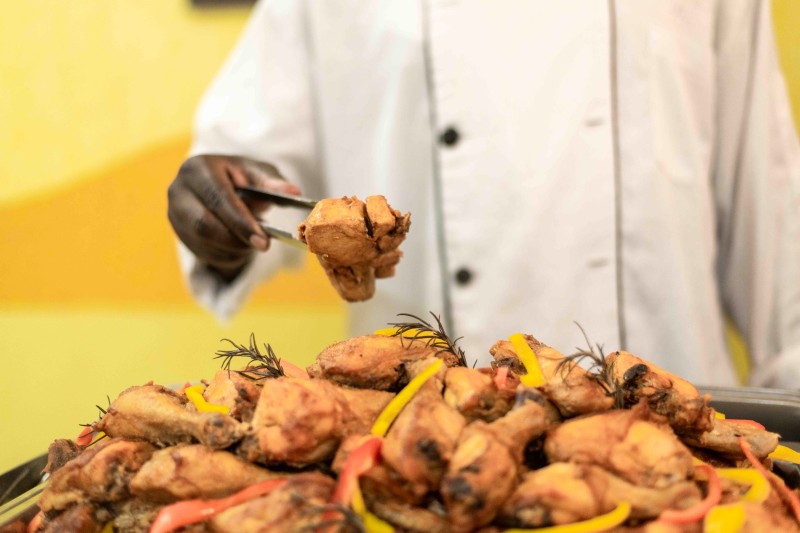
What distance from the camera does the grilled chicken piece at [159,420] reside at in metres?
0.68

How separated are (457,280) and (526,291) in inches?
7.0

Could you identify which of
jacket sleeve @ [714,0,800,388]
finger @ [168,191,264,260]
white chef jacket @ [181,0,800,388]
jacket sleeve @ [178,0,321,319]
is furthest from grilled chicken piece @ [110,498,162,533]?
jacket sleeve @ [714,0,800,388]

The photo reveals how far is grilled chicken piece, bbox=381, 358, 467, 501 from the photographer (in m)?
0.62

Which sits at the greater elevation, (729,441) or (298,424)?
(298,424)

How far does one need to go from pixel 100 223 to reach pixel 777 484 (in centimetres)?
235

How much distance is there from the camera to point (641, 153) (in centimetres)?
178

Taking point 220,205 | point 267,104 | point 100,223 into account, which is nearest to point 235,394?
point 220,205

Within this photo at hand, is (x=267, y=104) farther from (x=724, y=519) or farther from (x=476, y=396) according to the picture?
(x=724, y=519)

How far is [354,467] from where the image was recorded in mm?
626

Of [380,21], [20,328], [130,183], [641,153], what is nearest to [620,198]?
[641,153]

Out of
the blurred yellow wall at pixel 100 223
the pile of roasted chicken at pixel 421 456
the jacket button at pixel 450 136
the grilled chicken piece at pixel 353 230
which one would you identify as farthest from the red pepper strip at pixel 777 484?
the blurred yellow wall at pixel 100 223

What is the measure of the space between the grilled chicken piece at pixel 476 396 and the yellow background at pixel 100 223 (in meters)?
1.75

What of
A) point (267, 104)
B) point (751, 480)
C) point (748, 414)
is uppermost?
point (267, 104)

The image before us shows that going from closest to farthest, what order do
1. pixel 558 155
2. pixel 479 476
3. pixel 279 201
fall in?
pixel 479 476 < pixel 279 201 < pixel 558 155
